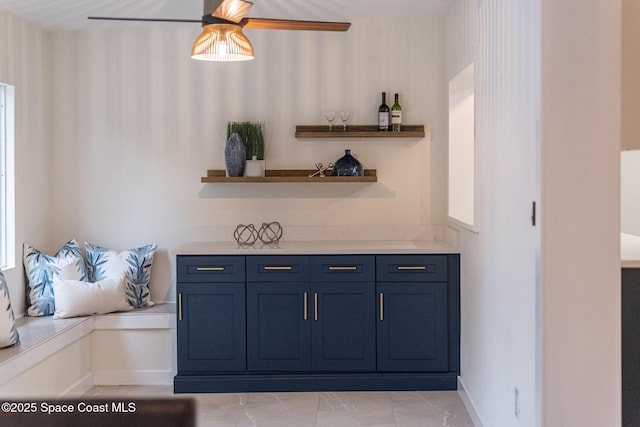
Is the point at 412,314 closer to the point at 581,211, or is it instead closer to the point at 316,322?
the point at 316,322

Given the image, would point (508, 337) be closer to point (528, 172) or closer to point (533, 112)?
point (528, 172)

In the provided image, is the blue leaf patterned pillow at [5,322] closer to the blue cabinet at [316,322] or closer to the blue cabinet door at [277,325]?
the blue cabinet at [316,322]

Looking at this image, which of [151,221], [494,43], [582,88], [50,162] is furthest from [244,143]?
[582,88]

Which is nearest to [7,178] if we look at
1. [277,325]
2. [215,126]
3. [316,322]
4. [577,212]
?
[215,126]

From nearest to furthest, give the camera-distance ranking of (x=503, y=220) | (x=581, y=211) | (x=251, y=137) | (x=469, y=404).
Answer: (x=581, y=211), (x=503, y=220), (x=469, y=404), (x=251, y=137)

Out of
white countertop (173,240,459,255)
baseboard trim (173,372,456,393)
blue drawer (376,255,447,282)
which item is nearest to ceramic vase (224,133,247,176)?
white countertop (173,240,459,255)

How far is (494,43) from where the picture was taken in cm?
370

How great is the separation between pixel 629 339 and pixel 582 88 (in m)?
0.99

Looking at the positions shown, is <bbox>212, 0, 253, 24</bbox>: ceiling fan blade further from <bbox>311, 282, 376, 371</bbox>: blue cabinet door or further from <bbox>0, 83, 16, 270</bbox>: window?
<bbox>0, 83, 16, 270</bbox>: window

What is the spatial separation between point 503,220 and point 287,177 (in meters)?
2.07

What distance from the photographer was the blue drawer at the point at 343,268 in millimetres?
4852

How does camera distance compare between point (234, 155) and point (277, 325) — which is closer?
point (277, 325)

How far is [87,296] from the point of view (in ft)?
16.3

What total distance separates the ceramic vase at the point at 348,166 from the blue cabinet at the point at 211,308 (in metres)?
0.98
